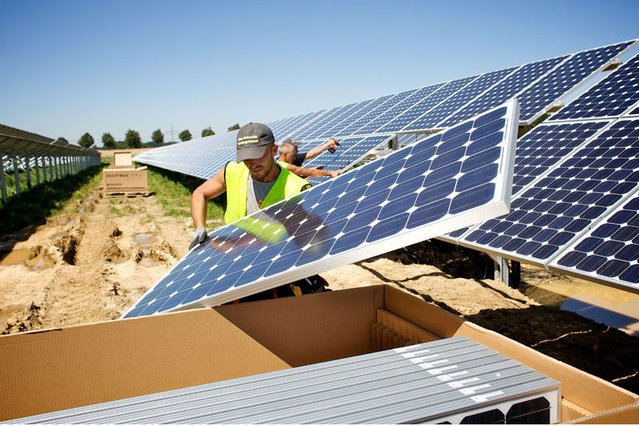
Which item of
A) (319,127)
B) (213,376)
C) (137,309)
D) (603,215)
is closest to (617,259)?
(603,215)

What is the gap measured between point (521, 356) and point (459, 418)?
0.81m

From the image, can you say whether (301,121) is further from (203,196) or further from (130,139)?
(130,139)

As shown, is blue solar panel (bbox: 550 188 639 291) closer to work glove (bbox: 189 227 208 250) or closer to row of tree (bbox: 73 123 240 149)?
work glove (bbox: 189 227 208 250)

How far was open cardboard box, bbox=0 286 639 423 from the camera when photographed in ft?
9.96

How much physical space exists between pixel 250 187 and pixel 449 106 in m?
10.6

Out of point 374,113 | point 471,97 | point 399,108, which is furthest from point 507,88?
point 374,113

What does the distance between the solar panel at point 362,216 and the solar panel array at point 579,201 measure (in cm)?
217

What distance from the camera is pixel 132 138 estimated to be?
137 meters

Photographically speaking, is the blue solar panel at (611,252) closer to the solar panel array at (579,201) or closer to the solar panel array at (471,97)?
the solar panel array at (579,201)

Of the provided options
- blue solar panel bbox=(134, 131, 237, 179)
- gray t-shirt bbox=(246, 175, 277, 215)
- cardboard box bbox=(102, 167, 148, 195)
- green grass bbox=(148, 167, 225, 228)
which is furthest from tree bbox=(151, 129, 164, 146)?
gray t-shirt bbox=(246, 175, 277, 215)

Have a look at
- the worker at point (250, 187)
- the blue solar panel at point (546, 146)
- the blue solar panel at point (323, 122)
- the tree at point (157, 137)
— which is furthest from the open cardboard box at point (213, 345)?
the tree at point (157, 137)

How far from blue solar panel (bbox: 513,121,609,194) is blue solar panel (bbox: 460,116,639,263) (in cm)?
26

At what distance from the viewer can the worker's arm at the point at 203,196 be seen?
4786mm

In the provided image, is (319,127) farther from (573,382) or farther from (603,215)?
(573,382)
